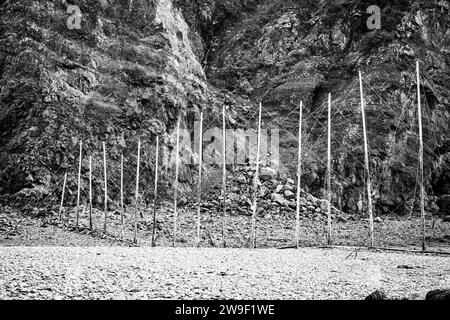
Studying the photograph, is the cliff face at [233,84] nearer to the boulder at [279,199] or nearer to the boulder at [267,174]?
the boulder at [267,174]

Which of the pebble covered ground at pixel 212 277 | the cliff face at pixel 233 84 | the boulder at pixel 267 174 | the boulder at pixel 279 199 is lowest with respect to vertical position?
the pebble covered ground at pixel 212 277

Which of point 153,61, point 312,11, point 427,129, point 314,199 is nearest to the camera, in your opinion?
point 314,199

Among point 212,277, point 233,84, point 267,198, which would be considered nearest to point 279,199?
point 267,198

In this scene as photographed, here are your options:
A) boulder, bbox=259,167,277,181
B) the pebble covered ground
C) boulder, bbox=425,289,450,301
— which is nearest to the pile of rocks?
boulder, bbox=259,167,277,181

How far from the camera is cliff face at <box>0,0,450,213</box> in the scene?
44.2 meters

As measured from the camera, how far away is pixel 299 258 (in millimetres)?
20844

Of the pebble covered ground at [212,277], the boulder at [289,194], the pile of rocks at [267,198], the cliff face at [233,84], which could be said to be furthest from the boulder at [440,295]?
the boulder at [289,194]

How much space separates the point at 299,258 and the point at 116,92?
1407 inches

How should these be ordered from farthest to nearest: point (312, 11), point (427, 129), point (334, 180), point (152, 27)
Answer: point (312, 11) → point (152, 27) → point (427, 129) → point (334, 180)

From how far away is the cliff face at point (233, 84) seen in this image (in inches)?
1741

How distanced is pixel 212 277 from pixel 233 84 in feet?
167

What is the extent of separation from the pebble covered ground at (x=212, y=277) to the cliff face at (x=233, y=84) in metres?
23.0
